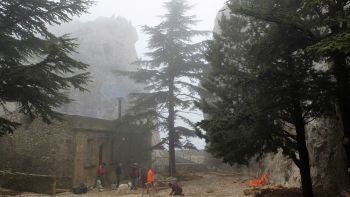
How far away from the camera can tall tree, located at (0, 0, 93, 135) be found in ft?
41.1

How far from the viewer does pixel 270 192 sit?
14.2 m

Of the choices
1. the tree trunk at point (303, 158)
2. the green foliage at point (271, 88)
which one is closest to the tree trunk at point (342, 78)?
the green foliage at point (271, 88)

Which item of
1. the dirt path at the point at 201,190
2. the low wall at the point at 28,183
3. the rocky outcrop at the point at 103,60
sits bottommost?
the dirt path at the point at 201,190

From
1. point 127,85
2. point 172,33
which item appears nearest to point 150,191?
point 172,33

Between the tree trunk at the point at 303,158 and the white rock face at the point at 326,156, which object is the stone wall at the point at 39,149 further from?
the tree trunk at the point at 303,158

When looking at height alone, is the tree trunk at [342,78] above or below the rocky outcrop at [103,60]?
below

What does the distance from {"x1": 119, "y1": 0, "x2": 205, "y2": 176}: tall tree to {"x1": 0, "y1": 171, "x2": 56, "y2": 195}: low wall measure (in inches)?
Answer: 394

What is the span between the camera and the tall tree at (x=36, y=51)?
12.5m

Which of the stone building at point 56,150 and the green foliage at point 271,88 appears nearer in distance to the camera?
the green foliage at point 271,88

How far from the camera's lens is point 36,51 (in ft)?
52.5

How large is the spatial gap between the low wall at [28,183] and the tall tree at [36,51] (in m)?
5.53

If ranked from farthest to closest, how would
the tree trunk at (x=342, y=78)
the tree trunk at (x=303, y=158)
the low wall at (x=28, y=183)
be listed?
the low wall at (x=28, y=183) → the tree trunk at (x=303, y=158) → the tree trunk at (x=342, y=78)

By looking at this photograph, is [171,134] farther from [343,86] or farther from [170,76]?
[343,86]

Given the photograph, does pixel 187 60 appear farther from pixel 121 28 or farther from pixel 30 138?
pixel 121 28
